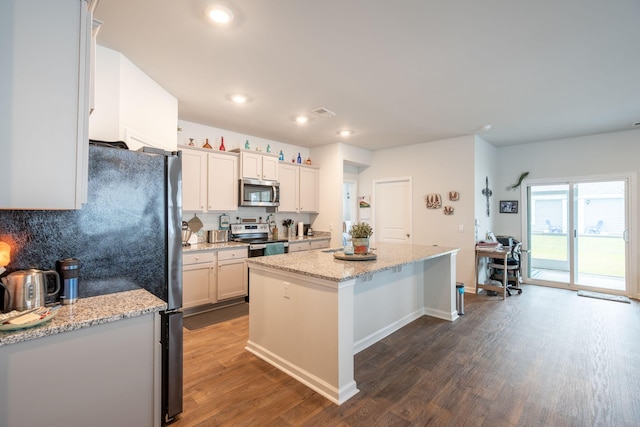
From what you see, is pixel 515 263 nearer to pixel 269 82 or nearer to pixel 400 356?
pixel 400 356

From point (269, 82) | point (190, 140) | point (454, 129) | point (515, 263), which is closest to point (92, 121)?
point (269, 82)

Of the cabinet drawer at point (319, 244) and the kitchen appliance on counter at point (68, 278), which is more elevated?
the kitchen appliance on counter at point (68, 278)

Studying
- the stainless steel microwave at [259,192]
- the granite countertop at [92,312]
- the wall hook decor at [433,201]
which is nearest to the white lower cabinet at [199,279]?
the stainless steel microwave at [259,192]

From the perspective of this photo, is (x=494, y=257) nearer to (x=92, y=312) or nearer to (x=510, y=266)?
(x=510, y=266)

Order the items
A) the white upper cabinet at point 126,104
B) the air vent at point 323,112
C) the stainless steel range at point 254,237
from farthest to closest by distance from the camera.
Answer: the stainless steel range at point 254,237 → the air vent at point 323,112 → the white upper cabinet at point 126,104


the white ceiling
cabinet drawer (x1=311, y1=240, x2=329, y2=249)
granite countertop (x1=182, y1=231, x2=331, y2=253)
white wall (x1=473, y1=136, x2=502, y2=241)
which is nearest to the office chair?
white wall (x1=473, y1=136, x2=502, y2=241)

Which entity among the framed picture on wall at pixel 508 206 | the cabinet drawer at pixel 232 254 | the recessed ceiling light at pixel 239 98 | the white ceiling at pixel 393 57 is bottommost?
the cabinet drawer at pixel 232 254

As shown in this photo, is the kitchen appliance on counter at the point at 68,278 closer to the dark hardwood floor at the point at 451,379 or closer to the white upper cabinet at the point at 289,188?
the dark hardwood floor at the point at 451,379

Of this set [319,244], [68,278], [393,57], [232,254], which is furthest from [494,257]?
[68,278]

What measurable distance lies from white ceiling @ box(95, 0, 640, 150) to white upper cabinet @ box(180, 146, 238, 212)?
0.56 m

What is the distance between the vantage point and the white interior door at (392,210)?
19.2 ft

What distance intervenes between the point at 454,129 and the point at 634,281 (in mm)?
3806

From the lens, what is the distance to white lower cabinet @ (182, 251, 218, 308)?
3777 mm

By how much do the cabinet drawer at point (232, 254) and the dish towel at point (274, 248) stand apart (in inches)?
12.1
